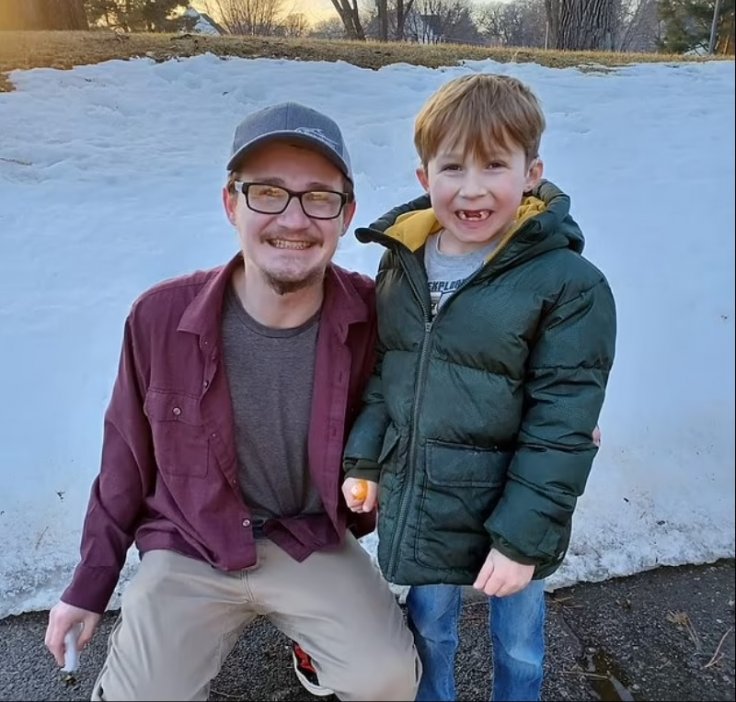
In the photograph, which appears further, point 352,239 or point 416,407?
point 352,239

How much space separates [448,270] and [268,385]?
1.92 ft

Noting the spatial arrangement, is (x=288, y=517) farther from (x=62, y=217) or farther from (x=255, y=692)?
(x=62, y=217)

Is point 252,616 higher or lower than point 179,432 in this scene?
lower

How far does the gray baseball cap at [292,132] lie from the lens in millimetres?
1835

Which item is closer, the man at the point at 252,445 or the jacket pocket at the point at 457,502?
the jacket pocket at the point at 457,502

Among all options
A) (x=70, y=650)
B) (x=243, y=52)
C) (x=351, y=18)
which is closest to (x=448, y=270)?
(x=70, y=650)

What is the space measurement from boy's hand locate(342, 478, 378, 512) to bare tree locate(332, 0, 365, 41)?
9099 mm

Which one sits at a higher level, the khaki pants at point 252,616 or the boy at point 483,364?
the boy at point 483,364

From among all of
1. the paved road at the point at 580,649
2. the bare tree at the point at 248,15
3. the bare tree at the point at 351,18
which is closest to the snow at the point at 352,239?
the paved road at the point at 580,649

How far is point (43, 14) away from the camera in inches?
331

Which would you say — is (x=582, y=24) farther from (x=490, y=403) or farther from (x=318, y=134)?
(x=490, y=403)

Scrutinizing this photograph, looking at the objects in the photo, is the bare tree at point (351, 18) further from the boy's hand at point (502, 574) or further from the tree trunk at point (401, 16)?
the boy's hand at point (502, 574)

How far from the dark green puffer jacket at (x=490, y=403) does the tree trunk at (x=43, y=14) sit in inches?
307

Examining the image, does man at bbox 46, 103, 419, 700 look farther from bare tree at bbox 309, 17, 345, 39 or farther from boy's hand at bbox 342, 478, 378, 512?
bare tree at bbox 309, 17, 345, 39
